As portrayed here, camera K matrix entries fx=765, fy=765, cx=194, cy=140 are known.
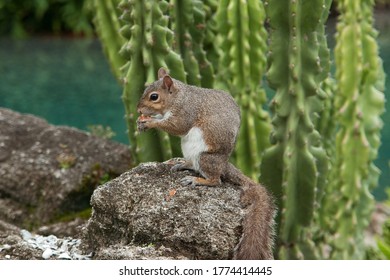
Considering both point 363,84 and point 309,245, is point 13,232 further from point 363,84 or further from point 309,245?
point 363,84

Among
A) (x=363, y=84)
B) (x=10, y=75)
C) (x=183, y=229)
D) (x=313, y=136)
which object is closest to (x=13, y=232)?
(x=183, y=229)

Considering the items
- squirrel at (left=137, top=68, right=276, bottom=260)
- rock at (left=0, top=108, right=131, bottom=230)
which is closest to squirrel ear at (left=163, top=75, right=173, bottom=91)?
squirrel at (left=137, top=68, right=276, bottom=260)

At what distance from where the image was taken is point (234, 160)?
6035 mm

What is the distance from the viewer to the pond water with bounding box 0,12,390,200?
13055 millimetres

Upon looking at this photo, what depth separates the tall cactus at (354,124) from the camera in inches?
232

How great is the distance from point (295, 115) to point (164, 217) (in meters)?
1.69

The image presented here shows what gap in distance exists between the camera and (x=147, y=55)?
16.6 feet

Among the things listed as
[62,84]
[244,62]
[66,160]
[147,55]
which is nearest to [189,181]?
[147,55]

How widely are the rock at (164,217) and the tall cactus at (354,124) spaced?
2.39 metres

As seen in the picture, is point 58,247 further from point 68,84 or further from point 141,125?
point 68,84

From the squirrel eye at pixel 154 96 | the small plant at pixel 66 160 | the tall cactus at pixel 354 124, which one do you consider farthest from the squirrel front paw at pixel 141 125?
the small plant at pixel 66 160

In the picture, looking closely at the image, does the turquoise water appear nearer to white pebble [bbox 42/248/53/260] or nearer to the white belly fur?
white pebble [bbox 42/248/53/260]

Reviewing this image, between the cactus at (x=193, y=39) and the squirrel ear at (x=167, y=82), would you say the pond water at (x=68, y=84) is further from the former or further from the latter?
the squirrel ear at (x=167, y=82)

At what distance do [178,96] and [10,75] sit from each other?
1308 centimetres
